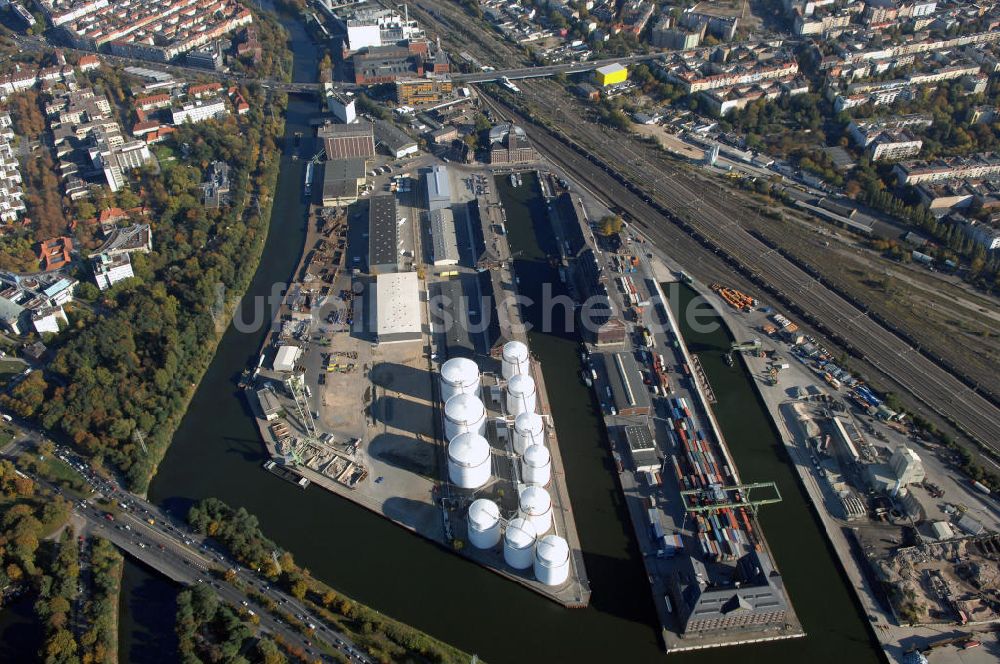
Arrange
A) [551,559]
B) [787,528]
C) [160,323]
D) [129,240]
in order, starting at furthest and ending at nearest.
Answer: [129,240] < [160,323] < [787,528] < [551,559]

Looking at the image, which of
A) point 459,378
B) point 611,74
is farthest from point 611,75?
point 459,378

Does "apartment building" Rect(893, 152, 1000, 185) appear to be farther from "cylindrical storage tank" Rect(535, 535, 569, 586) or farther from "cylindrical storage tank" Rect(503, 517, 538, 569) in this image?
"cylindrical storage tank" Rect(503, 517, 538, 569)

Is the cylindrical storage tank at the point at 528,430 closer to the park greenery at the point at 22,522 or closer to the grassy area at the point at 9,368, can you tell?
the park greenery at the point at 22,522

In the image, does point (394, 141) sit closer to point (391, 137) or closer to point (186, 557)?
point (391, 137)

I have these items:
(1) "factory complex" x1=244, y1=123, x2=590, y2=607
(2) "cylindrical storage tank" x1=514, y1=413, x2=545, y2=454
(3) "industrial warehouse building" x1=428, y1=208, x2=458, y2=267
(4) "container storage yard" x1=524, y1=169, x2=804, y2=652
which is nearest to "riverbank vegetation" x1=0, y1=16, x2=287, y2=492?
(1) "factory complex" x1=244, y1=123, x2=590, y2=607

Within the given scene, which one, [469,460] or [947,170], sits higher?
[947,170]
